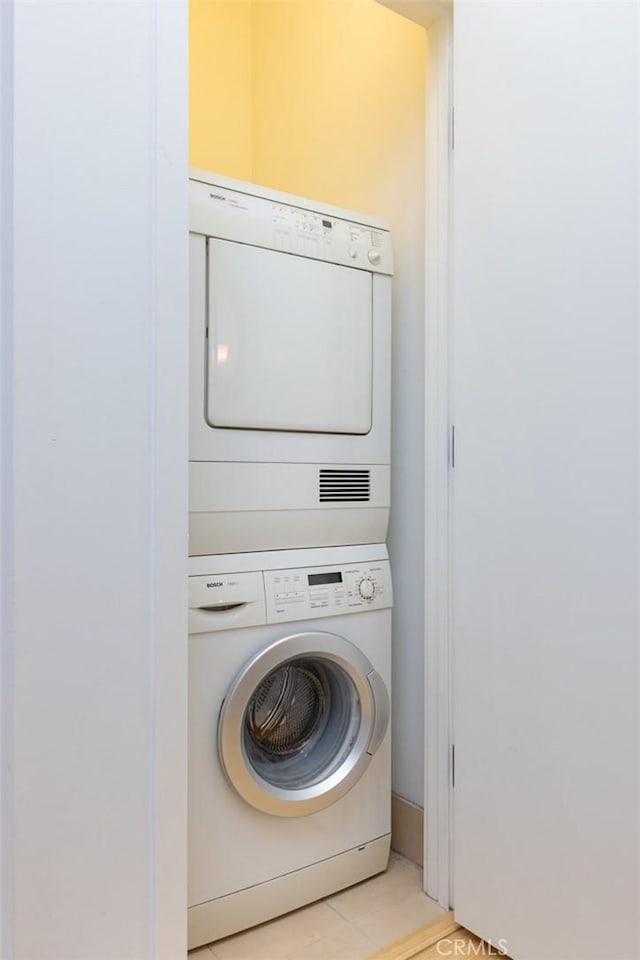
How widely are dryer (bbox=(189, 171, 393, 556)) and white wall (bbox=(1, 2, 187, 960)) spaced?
1.02 feet

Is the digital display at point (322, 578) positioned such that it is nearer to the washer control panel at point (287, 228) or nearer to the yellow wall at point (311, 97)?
the washer control panel at point (287, 228)

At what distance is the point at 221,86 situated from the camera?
2.53 metres

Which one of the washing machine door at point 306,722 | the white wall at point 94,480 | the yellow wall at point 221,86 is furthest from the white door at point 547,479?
the yellow wall at point 221,86

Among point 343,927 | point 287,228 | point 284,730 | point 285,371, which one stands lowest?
point 343,927

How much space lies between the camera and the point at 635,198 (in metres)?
1.18

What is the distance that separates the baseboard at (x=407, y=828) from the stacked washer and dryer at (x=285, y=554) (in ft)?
0.32

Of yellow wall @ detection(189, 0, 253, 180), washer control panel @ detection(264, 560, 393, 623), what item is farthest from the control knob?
yellow wall @ detection(189, 0, 253, 180)

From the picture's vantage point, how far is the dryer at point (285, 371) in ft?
4.87

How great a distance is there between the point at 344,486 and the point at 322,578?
0.24 metres

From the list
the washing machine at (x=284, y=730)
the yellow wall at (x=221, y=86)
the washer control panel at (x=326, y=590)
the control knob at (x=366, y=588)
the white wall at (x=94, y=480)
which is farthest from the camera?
the yellow wall at (x=221, y=86)

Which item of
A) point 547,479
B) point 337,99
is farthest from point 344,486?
point 337,99

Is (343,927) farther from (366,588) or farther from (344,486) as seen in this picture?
(344,486)

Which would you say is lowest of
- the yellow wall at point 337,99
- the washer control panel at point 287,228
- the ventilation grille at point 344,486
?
the ventilation grille at point 344,486

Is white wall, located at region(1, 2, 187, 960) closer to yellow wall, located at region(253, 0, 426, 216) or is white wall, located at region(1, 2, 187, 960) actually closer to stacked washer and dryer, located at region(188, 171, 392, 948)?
stacked washer and dryer, located at region(188, 171, 392, 948)
